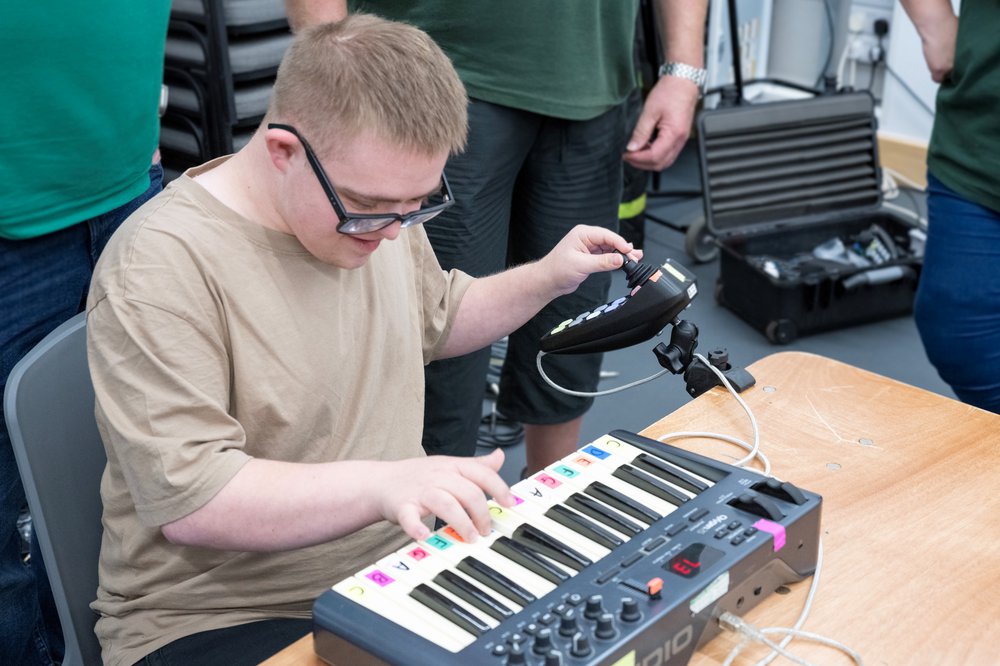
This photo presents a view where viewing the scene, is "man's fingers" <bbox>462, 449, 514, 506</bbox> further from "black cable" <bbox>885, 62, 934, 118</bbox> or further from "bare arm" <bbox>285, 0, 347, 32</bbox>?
"black cable" <bbox>885, 62, 934, 118</bbox>

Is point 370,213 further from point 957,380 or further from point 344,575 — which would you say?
point 957,380

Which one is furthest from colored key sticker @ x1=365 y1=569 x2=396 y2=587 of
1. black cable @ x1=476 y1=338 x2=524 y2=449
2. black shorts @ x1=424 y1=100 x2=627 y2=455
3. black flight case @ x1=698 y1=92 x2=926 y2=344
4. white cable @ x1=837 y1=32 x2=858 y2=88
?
white cable @ x1=837 y1=32 x2=858 y2=88

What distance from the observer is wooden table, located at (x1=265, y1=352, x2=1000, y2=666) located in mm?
983

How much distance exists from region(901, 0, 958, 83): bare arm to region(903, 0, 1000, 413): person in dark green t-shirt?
58 millimetres

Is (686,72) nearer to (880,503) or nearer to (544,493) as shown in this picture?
(880,503)

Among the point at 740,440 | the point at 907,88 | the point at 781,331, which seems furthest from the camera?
the point at 907,88

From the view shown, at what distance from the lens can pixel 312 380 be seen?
3.93ft

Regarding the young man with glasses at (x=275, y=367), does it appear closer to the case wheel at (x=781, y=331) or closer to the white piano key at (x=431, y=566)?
the white piano key at (x=431, y=566)

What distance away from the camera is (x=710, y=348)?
274 cm

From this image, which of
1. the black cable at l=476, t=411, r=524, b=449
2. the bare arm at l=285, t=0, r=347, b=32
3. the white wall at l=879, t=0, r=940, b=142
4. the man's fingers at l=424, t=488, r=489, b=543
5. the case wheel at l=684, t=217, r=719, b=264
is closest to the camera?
the man's fingers at l=424, t=488, r=489, b=543

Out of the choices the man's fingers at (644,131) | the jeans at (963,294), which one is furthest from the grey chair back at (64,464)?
the jeans at (963,294)

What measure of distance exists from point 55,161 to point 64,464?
0.46m

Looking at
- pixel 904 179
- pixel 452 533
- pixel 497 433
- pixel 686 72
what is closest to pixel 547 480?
pixel 452 533

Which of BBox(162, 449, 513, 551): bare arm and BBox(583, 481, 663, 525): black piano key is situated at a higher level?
BBox(162, 449, 513, 551): bare arm
